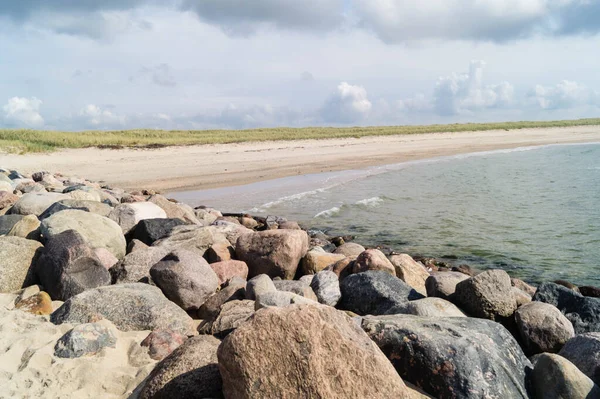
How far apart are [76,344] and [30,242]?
2.45 m

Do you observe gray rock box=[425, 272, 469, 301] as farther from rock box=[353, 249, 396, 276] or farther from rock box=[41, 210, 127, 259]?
rock box=[41, 210, 127, 259]

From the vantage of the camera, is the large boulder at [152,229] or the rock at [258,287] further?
the large boulder at [152,229]

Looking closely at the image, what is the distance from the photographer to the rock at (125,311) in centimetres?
439

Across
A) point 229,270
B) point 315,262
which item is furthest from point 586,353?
point 229,270

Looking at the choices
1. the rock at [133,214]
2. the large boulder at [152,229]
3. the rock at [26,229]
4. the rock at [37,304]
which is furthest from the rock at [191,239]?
the rock at [37,304]

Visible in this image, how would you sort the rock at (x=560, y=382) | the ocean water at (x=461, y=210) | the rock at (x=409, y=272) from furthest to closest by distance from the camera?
the ocean water at (x=461, y=210) → the rock at (x=409, y=272) → the rock at (x=560, y=382)

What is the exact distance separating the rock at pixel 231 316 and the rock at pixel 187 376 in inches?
28.5

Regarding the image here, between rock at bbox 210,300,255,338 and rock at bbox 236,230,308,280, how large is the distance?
1770 mm

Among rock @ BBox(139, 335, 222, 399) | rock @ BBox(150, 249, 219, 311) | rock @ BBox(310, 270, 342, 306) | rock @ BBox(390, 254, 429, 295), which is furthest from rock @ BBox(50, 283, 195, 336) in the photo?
rock @ BBox(390, 254, 429, 295)

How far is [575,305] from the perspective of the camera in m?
5.16

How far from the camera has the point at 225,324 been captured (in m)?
4.24

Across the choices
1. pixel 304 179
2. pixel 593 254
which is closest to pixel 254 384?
pixel 593 254

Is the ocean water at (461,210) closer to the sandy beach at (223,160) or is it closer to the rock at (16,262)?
the sandy beach at (223,160)

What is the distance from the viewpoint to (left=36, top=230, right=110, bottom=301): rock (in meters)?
5.12
